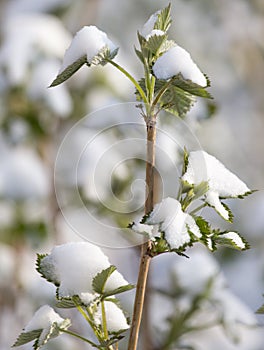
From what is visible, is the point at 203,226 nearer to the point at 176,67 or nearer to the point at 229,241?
the point at 229,241

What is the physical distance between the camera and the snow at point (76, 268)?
702 mm

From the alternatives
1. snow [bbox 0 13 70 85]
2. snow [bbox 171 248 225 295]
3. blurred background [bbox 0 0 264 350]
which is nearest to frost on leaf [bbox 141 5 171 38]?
blurred background [bbox 0 0 264 350]

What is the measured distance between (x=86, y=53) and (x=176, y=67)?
0.31 ft

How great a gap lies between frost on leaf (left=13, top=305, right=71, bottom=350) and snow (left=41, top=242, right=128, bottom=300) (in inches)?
1.7

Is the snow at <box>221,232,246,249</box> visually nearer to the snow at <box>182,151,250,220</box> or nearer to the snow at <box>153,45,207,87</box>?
the snow at <box>182,151,250,220</box>

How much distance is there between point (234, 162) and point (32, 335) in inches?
168

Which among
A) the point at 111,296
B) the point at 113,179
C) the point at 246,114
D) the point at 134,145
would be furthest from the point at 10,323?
the point at 246,114

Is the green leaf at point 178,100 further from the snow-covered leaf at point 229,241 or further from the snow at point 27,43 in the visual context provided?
the snow at point 27,43

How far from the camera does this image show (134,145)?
3.30ft

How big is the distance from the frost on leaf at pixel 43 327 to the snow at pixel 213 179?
0.17 meters

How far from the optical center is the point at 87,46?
28.0 inches

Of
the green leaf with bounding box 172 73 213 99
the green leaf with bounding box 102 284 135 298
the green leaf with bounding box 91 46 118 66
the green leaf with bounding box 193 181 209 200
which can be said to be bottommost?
the green leaf with bounding box 102 284 135 298

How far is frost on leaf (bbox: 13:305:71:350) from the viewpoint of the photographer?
0.72 metres

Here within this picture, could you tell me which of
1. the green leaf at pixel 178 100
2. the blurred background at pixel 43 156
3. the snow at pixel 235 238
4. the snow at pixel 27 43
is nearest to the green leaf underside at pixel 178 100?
the green leaf at pixel 178 100
